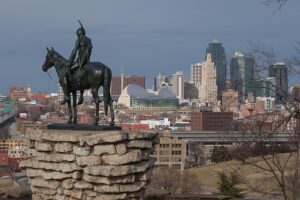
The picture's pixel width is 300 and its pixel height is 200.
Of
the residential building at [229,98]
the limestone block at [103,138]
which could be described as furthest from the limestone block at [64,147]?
the residential building at [229,98]

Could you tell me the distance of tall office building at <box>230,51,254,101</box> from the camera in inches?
519

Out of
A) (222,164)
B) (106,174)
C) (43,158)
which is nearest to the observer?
(106,174)

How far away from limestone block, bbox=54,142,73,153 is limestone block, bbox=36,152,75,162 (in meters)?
0.07

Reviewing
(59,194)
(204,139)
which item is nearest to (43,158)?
(59,194)

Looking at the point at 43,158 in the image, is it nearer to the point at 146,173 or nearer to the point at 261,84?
the point at 146,173

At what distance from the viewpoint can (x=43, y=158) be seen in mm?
12805

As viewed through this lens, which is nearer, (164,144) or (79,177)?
(79,177)

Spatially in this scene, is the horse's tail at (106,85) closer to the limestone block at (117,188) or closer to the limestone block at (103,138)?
the limestone block at (103,138)

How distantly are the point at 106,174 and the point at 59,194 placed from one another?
3.75 ft

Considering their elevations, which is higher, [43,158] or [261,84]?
[261,84]

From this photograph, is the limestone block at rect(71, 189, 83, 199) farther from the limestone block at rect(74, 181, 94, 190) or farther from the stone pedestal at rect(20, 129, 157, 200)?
the limestone block at rect(74, 181, 94, 190)

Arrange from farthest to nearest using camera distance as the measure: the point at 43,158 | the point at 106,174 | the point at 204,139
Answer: the point at 204,139
the point at 43,158
the point at 106,174

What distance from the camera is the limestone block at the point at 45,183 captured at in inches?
497

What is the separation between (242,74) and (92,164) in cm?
359
